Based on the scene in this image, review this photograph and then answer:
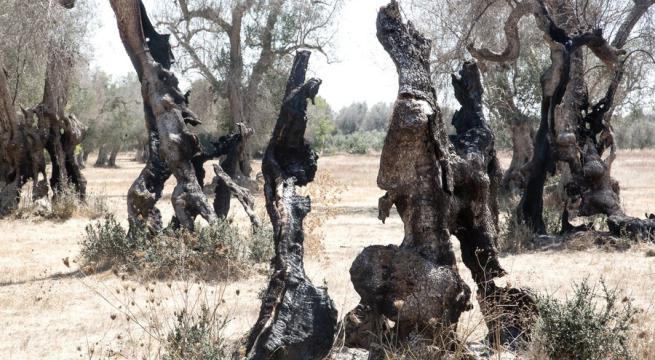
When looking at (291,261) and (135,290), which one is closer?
(291,261)

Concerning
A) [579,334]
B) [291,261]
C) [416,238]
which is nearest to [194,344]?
[291,261]

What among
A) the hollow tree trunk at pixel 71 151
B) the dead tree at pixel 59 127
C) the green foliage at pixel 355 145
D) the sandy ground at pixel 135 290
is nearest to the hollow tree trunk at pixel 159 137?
Answer: the sandy ground at pixel 135 290

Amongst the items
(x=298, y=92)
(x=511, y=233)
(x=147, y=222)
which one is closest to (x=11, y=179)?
(x=147, y=222)

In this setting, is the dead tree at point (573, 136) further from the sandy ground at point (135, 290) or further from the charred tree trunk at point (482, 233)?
the charred tree trunk at point (482, 233)

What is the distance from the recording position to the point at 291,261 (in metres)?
4.39

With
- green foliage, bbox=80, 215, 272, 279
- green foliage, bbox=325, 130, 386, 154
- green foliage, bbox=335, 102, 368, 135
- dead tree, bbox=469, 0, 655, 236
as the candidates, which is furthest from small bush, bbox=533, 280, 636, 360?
green foliage, bbox=335, 102, 368, 135

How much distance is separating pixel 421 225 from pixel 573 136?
734 cm

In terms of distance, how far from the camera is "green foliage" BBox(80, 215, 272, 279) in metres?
8.66

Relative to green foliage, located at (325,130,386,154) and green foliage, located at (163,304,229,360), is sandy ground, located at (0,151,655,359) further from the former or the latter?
green foliage, located at (325,130,386,154)

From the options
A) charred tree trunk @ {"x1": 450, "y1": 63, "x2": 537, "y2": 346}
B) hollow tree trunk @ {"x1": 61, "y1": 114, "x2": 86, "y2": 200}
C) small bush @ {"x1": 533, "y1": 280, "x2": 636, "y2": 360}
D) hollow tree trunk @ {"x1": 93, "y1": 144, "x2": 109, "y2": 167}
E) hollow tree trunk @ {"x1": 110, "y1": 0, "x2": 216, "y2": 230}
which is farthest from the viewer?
hollow tree trunk @ {"x1": 93, "y1": 144, "x2": 109, "y2": 167}

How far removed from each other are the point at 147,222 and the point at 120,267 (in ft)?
2.64

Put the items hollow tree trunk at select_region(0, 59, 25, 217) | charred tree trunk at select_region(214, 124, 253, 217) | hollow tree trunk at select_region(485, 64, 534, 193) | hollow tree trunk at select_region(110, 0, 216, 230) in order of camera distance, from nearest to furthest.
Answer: hollow tree trunk at select_region(110, 0, 216, 230), charred tree trunk at select_region(214, 124, 253, 217), hollow tree trunk at select_region(0, 59, 25, 217), hollow tree trunk at select_region(485, 64, 534, 193)

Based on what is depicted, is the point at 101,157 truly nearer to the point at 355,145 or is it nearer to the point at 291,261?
the point at 355,145

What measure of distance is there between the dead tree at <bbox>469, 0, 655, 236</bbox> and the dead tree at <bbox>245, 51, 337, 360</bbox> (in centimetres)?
688
